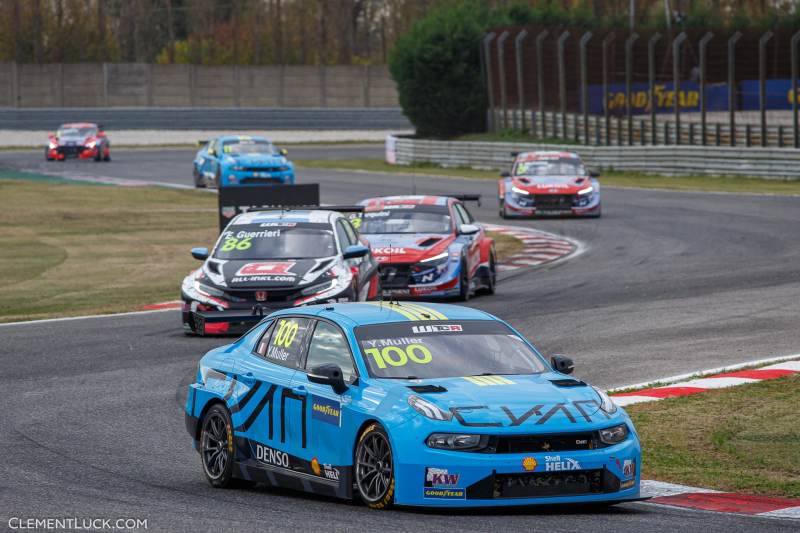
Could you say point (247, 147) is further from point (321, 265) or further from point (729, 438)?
point (729, 438)

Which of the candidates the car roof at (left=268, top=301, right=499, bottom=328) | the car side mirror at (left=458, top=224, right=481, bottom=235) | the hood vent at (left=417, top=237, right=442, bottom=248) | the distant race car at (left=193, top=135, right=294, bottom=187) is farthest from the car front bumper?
the distant race car at (left=193, top=135, right=294, bottom=187)

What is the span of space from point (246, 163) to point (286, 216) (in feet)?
69.4

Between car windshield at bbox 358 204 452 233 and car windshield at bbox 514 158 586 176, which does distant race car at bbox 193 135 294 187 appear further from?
car windshield at bbox 358 204 452 233

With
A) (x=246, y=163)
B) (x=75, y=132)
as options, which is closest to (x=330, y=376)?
(x=246, y=163)

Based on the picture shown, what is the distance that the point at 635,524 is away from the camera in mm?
8062

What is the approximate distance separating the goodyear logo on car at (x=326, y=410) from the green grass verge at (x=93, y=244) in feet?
38.5

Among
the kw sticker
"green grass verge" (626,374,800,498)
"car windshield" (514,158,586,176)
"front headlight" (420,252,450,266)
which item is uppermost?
"car windshield" (514,158,586,176)

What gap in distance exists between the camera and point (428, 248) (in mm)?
20578

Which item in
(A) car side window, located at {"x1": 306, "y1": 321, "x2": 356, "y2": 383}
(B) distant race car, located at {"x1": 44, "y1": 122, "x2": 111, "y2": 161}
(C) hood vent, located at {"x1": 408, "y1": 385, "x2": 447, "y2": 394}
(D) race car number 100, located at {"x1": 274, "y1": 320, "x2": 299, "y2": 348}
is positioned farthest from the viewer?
(B) distant race car, located at {"x1": 44, "y1": 122, "x2": 111, "y2": 161}

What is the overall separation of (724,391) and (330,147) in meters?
60.6

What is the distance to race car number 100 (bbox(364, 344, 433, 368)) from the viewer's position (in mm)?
9102

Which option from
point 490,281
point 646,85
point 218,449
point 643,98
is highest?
point 646,85

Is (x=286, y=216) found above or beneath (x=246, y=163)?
beneath

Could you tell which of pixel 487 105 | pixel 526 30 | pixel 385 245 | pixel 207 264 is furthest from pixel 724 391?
pixel 487 105
